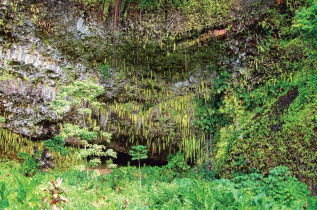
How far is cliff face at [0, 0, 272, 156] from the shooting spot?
743 cm

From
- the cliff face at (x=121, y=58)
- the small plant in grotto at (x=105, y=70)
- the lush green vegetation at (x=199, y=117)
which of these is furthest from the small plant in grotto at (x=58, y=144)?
the small plant in grotto at (x=105, y=70)

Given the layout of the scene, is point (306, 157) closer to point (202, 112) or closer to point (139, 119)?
point (202, 112)

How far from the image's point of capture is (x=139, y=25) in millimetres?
7738

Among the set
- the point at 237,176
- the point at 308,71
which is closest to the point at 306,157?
the point at 237,176

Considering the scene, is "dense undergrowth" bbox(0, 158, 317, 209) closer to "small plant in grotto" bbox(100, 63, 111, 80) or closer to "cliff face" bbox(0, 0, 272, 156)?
"cliff face" bbox(0, 0, 272, 156)

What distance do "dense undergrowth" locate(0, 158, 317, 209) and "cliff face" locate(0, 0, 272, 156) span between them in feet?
5.76

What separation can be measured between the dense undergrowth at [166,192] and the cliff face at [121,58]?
175 cm

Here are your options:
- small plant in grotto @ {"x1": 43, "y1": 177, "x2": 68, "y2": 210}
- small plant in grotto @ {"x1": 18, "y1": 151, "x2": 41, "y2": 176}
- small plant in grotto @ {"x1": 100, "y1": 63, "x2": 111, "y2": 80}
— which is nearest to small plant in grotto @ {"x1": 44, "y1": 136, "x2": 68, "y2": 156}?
small plant in grotto @ {"x1": 18, "y1": 151, "x2": 41, "y2": 176}

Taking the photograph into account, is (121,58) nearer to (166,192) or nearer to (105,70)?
(105,70)

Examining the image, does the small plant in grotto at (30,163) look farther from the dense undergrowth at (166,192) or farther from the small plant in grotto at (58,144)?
the small plant in grotto at (58,144)

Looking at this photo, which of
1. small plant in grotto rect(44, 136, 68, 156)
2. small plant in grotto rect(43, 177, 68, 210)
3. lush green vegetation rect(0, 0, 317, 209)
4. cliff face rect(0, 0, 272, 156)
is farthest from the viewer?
small plant in grotto rect(44, 136, 68, 156)

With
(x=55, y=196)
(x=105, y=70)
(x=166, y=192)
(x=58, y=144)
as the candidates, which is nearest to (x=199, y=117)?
(x=105, y=70)

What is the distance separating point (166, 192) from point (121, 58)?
5783mm

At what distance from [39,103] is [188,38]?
5.86m
